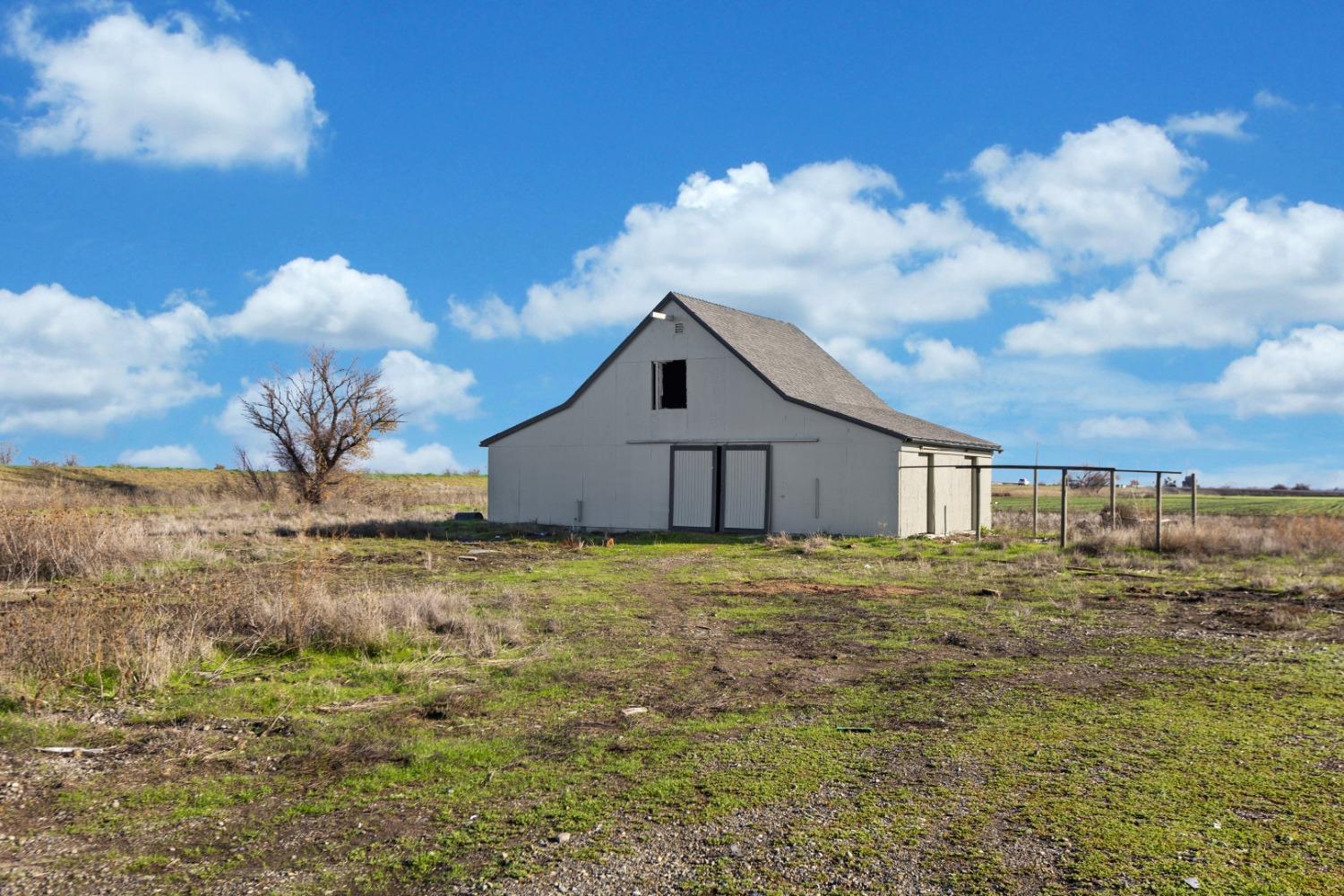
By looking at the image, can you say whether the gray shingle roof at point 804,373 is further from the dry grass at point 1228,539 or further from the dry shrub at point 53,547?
the dry shrub at point 53,547

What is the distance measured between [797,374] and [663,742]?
26147mm

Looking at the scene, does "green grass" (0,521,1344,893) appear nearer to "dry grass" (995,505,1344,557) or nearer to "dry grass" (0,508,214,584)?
"dry grass" (0,508,214,584)

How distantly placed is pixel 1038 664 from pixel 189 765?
25.1 feet

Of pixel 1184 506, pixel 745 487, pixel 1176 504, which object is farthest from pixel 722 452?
pixel 1176 504

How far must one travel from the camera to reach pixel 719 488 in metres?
29.6

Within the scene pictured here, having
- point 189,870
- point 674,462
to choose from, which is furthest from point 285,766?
point 674,462

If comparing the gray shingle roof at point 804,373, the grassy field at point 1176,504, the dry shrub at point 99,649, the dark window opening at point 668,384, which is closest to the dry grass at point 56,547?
the dry shrub at point 99,649

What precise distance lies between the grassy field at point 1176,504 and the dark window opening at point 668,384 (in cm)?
1526

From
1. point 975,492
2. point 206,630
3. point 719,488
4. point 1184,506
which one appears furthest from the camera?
point 1184,506

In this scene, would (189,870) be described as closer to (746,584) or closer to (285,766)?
(285,766)

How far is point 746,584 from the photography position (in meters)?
17.1

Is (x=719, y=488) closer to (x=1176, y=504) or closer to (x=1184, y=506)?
(x=1184, y=506)

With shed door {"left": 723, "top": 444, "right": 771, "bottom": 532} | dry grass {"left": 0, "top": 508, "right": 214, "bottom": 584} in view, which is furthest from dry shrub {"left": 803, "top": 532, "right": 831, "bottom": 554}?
dry grass {"left": 0, "top": 508, "right": 214, "bottom": 584}

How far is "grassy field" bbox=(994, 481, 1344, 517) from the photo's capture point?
44.9 m
